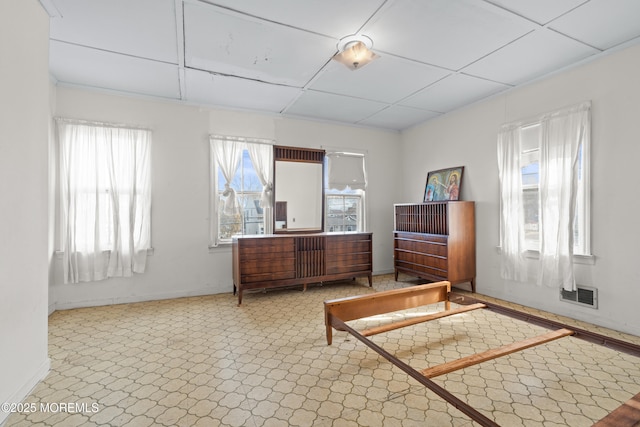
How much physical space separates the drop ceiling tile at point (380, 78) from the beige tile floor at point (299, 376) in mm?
3015

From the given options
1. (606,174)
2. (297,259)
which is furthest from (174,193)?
(606,174)

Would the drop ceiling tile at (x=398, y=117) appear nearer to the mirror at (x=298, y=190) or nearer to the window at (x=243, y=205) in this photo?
the mirror at (x=298, y=190)

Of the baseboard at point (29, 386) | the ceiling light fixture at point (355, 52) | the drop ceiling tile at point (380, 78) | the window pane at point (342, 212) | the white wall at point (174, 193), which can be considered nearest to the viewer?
the baseboard at point (29, 386)

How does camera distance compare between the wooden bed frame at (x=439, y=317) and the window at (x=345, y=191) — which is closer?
the wooden bed frame at (x=439, y=317)

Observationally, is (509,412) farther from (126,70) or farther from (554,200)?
(126,70)

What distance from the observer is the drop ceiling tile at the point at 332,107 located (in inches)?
175

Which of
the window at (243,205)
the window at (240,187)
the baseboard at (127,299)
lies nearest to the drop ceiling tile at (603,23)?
the window at (240,187)

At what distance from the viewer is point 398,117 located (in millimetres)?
5363

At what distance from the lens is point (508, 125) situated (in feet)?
13.6

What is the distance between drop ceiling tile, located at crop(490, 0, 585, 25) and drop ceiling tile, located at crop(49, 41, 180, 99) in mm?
3465

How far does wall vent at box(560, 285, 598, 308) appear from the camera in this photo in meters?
3.31

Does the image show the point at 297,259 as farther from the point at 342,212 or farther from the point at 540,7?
the point at 540,7

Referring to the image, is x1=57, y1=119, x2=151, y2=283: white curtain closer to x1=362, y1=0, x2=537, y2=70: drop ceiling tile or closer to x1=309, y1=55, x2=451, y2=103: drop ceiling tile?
x1=309, y1=55, x2=451, y2=103: drop ceiling tile

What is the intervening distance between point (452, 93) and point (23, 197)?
16.0ft
